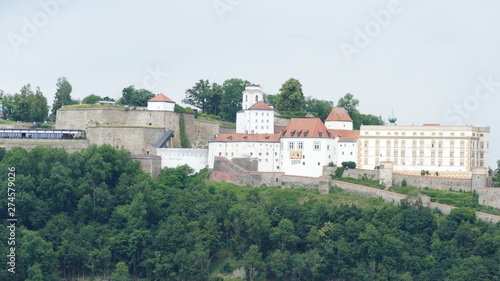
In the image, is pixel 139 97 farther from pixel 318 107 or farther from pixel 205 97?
pixel 318 107

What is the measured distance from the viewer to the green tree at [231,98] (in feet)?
338

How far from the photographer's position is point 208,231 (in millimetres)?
77875

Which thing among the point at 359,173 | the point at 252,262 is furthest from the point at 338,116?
the point at 252,262

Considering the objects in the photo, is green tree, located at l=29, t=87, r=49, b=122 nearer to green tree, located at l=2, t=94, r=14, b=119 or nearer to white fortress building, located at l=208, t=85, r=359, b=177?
green tree, located at l=2, t=94, r=14, b=119

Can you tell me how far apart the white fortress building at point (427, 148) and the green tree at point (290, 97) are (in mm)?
15549

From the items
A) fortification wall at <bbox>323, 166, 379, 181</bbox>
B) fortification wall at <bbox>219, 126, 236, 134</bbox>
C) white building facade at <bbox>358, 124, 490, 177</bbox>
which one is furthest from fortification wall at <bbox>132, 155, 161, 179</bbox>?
white building facade at <bbox>358, 124, 490, 177</bbox>

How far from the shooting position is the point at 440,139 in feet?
272

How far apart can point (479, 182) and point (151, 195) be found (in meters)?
25.8

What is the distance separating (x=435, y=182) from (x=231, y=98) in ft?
97.9

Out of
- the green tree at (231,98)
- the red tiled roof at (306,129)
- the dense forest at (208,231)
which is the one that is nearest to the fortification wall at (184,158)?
the dense forest at (208,231)

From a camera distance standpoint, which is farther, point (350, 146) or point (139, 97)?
point (139, 97)

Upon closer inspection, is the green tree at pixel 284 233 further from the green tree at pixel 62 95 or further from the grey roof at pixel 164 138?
the green tree at pixel 62 95

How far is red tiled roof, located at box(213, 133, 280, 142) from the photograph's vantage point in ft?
286

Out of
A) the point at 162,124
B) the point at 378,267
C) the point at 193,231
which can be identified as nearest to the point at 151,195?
the point at 193,231
